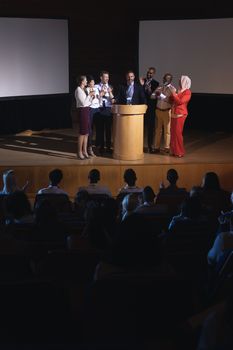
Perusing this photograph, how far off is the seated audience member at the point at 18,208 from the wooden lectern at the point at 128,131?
3594 mm

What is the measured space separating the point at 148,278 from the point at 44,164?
5.51m

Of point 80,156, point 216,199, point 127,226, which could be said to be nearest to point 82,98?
point 80,156

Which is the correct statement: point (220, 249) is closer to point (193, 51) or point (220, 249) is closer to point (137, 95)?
point (137, 95)

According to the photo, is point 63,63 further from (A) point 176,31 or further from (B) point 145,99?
(B) point 145,99

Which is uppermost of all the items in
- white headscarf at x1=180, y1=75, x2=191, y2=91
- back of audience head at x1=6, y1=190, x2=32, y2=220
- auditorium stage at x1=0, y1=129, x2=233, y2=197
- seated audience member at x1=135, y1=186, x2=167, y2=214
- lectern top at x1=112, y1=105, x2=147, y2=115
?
white headscarf at x1=180, y1=75, x2=191, y2=91

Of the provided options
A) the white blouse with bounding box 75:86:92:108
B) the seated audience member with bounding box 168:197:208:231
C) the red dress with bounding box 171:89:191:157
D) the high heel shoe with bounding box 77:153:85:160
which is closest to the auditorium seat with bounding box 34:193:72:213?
the seated audience member with bounding box 168:197:208:231

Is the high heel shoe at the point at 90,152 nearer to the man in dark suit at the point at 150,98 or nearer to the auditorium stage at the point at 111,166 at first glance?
the auditorium stage at the point at 111,166

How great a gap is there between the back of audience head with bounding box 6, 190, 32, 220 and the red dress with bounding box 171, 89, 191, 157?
413cm

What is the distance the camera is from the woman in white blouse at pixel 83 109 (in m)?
8.34

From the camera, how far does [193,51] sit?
439 inches

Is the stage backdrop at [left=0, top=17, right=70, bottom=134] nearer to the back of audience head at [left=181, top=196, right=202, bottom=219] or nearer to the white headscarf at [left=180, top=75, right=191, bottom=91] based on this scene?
the white headscarf at [left=180, top=75, right=191, bottom=91]

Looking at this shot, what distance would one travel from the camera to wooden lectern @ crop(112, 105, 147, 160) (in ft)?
27.6

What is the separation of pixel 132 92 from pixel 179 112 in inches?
27.9

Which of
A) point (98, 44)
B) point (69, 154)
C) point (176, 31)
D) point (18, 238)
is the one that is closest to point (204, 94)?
point (176, 31)
